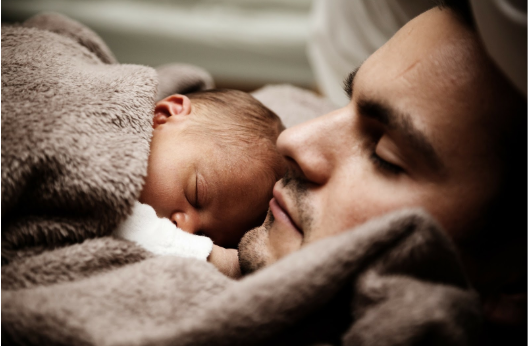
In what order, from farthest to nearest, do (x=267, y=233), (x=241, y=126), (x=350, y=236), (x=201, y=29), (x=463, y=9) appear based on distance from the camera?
(x=201, y=29) < (x=241, y=126) < (x=267, y=233) < (x=463, y=9) < (x=350, y=236)

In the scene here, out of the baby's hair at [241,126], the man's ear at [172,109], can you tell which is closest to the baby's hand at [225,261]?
the baby's hair at [241,126]

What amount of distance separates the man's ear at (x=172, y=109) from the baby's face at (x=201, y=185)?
2cm

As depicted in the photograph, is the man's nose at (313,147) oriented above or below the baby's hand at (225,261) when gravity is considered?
above

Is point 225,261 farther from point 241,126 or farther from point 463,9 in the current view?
point 463,9

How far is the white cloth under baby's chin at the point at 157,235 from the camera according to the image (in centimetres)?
70

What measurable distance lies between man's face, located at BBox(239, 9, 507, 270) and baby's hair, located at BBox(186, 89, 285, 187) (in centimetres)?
20

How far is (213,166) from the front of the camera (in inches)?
33.9

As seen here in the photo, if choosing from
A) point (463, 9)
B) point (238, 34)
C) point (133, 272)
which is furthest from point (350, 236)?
point (238, 34)

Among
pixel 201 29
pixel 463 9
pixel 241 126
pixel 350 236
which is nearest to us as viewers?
pixel 350 236

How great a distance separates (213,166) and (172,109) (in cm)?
21

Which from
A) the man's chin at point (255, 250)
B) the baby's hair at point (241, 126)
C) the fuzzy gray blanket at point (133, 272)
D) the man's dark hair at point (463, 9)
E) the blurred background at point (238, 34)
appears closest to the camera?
the fuzzy gray blanket at point (133, 272)

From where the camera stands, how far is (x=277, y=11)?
2.04m

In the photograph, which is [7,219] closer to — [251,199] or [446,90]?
[251,199]

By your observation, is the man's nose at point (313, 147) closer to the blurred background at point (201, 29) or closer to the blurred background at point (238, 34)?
the blurred background at point (238, 34)
